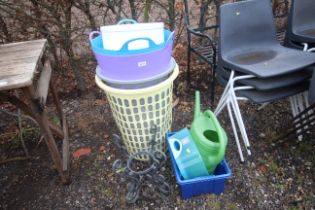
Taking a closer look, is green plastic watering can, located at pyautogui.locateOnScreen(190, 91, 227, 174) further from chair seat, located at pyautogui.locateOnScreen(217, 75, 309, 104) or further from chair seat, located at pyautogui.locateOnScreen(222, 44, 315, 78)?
chair seat, located at pyautogui.locateOnScreen(222, 44, 315, 78)

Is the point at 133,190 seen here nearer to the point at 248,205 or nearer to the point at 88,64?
the point at 248,205

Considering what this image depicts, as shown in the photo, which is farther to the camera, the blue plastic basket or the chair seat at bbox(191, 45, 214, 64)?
the chair seat at bbox(191, 45, 214, 64)

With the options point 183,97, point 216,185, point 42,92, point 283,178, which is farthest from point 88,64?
point 283,178

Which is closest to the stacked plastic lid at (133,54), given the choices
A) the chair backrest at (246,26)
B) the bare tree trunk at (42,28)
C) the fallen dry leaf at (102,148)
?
the chair backrest at (246,26)

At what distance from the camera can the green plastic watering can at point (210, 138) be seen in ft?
4.74

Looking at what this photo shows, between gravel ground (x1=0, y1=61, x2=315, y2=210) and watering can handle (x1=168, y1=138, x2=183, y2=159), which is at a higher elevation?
watering can handle (x1=168, y1=138, x2=183, y2=159)

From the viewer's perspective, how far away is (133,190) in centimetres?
175

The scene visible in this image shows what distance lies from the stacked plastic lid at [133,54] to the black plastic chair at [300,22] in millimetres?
1276

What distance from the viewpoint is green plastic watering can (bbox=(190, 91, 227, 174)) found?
4.74 ft

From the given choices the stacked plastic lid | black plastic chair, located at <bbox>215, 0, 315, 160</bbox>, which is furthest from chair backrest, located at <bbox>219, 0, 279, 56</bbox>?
the stacked plastic lid

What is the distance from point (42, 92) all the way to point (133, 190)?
0.83m

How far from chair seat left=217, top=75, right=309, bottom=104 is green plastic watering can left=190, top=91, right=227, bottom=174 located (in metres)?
0.30

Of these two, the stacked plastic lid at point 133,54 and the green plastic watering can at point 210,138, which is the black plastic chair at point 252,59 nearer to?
the green plastic watering can at point 210,138

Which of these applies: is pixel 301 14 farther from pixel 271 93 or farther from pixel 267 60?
pixel 271 93
